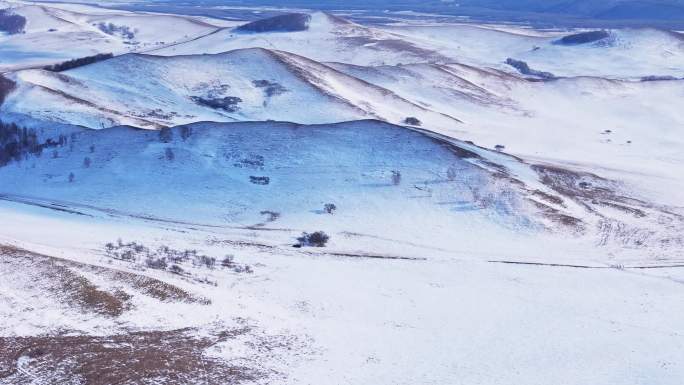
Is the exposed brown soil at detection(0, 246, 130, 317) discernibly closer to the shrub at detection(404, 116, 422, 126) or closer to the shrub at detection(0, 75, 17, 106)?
the shrub at detection(0, 75, 17, 106)

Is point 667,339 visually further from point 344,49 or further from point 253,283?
point 344,49

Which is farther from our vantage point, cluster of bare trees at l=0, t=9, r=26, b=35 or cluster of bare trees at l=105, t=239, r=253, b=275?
cluster of bare trees at l=0, t=9, r=26, b=35

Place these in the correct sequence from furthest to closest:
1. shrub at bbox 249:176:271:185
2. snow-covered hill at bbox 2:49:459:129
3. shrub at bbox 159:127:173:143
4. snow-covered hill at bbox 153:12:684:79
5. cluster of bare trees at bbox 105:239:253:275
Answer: snow-covered hill at bbox 153:12:684:79 → snow-covered hill at bbox 2:49:459:129 → shrub at bbox 159:127:173:143 → shrub at bbox 249:176:271:185 → cluster of bare trees at bbox 105:239:253:275

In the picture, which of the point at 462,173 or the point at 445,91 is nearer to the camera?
the point at 462,173

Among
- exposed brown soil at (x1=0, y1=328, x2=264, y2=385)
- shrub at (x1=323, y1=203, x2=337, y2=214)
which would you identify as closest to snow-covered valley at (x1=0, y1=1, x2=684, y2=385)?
exposed brown soil at (x1=0, y1=328, x2=264, y2=385)

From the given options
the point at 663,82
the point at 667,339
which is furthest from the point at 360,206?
the point at 663,82

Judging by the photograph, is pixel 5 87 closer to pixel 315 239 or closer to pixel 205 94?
pixel 205 94

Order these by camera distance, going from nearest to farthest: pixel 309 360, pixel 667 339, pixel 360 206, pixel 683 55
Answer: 1. pixel 309 360
2. pixel 667 339
3. pixel 360 206
4. pixel 683 55
